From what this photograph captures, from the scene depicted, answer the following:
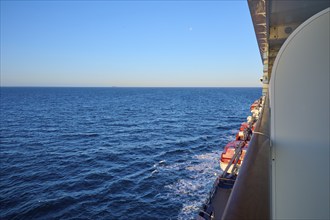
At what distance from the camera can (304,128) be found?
1606mm

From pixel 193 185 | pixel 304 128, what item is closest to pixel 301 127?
pixel 304 128

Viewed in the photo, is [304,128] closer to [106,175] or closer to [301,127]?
[301,127]

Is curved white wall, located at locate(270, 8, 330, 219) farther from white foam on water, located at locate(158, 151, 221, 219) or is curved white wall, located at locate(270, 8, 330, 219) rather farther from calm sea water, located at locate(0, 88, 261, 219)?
calm sea water, located at locate(0, 88, 261, 219)

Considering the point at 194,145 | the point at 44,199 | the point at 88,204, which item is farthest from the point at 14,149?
the point at 194,145

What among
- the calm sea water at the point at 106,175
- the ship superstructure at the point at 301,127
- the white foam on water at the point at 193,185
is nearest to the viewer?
the ship superstructure at the point at 301,127

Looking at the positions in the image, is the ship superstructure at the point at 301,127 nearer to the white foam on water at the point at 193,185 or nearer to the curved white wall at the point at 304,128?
the curved white wall at the point at 304,128

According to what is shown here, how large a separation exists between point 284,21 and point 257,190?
5630mm

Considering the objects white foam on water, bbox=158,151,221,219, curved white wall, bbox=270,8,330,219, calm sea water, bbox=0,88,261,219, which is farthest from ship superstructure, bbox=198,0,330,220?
calm sea water, bbox=0,88,261,219

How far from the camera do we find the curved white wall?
1565mm

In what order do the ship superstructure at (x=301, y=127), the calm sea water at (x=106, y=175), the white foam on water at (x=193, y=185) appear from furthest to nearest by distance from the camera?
1. the calm sea water at (x=106, y=175)
2. the white foam on water at (x=193, y=185)
3. the ship superstructure at (x=301, y=127)

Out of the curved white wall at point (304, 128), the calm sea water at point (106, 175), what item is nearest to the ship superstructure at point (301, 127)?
the curved white wall at point (304, 128)

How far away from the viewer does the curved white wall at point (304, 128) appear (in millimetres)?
1565

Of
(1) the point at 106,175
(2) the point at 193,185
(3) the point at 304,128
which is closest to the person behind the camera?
(3) the point at 304,128

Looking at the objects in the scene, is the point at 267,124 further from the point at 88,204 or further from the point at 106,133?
the point at 106,133
